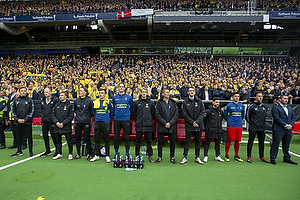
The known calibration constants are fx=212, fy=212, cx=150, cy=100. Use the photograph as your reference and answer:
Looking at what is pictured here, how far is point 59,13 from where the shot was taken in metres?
24.3

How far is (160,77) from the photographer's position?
13844mm

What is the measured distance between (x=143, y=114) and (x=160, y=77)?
8599mm

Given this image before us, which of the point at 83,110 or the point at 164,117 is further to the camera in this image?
the point at 83,110

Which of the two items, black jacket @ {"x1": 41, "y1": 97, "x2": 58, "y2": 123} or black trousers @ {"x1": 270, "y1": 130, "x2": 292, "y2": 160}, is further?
black jacket @ {"x1": 41, "y1": 97, "x2": 58, "y2": 123}

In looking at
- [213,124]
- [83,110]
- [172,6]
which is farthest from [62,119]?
[172,6]

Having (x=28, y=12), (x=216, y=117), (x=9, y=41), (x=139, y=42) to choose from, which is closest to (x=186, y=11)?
(x=139, y=42)

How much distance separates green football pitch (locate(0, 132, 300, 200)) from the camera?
147 inches

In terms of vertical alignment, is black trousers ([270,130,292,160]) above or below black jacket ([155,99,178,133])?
below

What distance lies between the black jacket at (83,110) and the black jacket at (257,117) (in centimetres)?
435

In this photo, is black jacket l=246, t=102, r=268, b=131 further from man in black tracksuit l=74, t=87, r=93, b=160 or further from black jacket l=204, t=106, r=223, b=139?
man in black tracksuit l=74, t=87, r=93, b=160

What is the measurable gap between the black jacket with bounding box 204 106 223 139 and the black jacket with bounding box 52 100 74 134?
3.67m

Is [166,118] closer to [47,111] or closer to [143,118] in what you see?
[143,118]

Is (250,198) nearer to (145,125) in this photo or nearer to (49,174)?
(145,125)

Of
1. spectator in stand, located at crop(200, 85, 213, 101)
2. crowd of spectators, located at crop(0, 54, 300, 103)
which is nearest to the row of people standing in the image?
crowd of spectators, located at crop(0, 54, 300, 103)
